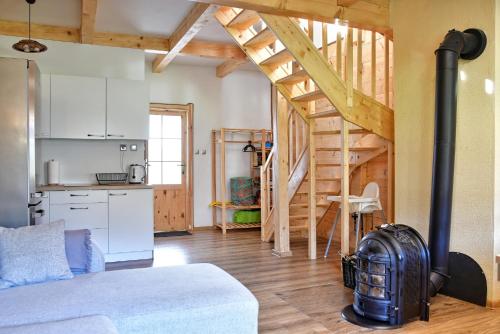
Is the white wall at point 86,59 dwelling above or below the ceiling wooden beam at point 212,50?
below

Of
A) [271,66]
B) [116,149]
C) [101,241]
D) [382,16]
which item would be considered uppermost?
[382,16]

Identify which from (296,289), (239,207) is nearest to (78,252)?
(296,289)

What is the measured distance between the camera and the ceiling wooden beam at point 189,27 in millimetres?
4371

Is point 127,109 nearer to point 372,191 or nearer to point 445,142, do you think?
point 372,191

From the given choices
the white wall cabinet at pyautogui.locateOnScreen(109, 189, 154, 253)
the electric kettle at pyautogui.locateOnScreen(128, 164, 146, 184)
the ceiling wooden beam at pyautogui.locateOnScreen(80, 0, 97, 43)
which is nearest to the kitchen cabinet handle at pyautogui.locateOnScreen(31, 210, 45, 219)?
the white wall cabinet at pyautogui.locateOnScreen(109, 189, 154, 253)

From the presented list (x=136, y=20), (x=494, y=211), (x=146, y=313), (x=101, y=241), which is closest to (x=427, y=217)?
(x=494, y=211)

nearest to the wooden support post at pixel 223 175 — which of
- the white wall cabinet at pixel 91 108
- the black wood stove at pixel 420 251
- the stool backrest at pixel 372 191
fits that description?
the white wall cabinet at pixel 91 108

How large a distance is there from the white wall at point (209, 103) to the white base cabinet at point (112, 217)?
2263mm

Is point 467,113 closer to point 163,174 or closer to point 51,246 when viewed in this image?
point 51,246

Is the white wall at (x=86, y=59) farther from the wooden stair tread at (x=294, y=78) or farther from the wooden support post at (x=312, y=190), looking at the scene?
the wooden support post at (x=312, y=190)

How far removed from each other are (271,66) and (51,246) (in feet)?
10.4

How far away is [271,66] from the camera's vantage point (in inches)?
191

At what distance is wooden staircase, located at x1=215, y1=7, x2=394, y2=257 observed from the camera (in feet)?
13.4

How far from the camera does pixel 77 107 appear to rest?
499cm
